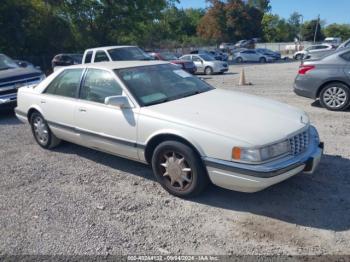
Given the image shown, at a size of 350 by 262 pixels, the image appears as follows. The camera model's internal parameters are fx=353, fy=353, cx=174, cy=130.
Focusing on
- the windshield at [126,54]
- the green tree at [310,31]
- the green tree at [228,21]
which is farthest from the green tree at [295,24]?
the windshield at [126,54]

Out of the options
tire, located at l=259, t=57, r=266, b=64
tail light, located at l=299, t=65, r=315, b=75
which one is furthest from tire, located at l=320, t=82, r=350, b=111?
tire, located at l=259, t=57, r=266, b=64

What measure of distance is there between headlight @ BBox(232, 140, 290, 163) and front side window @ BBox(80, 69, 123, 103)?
1789mm

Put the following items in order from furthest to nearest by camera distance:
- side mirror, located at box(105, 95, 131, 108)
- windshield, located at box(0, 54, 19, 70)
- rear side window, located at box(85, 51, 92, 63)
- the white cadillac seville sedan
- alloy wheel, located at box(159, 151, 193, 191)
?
rear side window, located at box(85, 51, 92, 63) < windshield, located at box(0, 54, 19, 70) < side mirror, located at box(105, 95, 131, 108) < alloy wheel, located at box(159, 151, 193, 191) < the white cadillac seville sedan

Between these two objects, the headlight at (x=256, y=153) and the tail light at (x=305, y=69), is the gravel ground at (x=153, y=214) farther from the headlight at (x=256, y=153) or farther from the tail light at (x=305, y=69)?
the tail light at (x=305, y=69)

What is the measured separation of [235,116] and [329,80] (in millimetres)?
4798

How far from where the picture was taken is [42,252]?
3.21 m

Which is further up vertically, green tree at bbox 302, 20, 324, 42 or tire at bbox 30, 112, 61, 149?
tire at bbox 30, 112, 61, 149

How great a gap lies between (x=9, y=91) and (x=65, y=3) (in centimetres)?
2359

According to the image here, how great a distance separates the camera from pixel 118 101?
4.24 meters

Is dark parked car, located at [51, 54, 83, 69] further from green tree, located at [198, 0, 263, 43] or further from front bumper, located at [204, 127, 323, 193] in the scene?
green tree, located at [198, 0, 263, 43]

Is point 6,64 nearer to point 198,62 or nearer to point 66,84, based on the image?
point 66,84

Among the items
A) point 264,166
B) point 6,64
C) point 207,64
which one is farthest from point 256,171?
point 207,64

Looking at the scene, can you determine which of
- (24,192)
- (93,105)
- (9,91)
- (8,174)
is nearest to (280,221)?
(93,105)

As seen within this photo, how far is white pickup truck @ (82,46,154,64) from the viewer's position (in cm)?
1242
